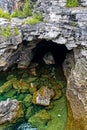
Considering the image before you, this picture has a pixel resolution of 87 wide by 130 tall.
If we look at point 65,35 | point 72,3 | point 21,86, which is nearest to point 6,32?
point 65,35

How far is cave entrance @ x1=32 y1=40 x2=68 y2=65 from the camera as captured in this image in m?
33.0

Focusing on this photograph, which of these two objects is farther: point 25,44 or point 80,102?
point 25,44

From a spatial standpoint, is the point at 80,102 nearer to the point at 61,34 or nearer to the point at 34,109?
the point at 34,109

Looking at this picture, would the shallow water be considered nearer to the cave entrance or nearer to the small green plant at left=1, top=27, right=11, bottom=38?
the cave entrance

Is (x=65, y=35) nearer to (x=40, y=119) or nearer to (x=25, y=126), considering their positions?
(x=40, y=119)

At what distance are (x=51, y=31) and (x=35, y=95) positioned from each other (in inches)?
250

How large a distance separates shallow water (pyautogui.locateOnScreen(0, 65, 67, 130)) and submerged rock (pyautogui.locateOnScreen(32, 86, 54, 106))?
1.32 feet

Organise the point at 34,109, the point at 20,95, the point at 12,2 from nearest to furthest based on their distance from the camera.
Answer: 1. the point at 34,109
2. the point at 20,95
3. the point at 12,2

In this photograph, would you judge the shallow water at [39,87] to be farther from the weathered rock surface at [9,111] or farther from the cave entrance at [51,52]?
the cave entrance at [51,52]

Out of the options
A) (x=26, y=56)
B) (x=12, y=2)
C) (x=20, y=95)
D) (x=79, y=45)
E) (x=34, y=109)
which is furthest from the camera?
(x=12, y=2)

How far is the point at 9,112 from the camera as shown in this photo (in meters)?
25.1

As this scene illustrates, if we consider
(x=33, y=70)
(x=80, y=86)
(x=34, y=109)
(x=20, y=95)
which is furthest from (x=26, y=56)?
(x=80, y=86)

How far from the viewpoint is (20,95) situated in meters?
28.0

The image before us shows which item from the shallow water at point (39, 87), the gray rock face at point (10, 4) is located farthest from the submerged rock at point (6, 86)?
the gray rock face at point (10, 4)
